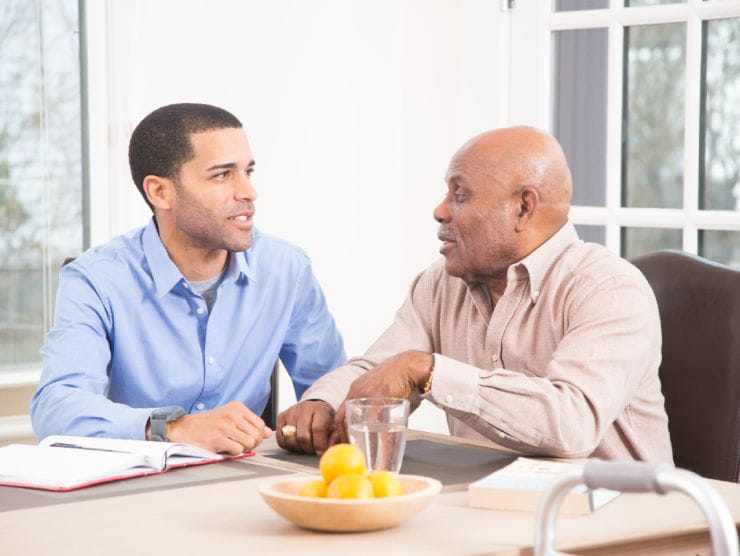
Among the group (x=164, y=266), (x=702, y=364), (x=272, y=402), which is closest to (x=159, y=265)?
(x=164, y=266)

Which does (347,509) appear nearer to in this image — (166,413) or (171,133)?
(166,413)

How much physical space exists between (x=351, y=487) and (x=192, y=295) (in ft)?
3.64

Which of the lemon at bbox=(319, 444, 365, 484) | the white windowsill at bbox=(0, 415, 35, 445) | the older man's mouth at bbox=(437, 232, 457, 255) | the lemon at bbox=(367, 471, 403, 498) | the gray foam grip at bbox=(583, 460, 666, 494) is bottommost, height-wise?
the white windowsill at bbox=(0, 415, 35, 445)

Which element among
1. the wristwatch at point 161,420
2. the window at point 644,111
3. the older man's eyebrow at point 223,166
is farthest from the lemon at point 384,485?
the window at point 644,111

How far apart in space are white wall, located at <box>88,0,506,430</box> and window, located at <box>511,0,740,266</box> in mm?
220

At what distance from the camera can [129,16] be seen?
3.42 metres

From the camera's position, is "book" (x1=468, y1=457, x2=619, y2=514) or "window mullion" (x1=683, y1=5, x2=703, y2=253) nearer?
"book" (x1=468, y1=457, x2=619, y2=514)

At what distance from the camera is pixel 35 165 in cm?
332

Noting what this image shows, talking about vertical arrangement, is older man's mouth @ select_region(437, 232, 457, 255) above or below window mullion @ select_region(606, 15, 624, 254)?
below

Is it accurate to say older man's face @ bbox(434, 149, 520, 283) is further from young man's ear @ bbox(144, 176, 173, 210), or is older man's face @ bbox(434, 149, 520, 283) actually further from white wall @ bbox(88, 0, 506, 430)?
white wall @ bbox(88, 0, 506, 430)

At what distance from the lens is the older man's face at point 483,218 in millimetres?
2107

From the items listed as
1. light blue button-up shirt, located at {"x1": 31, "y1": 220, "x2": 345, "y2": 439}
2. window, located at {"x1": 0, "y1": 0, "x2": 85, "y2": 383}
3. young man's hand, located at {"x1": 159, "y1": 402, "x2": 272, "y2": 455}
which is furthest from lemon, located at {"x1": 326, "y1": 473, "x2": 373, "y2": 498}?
window, located at {"x1": 0, "y1": 0, "x2": 85, "y2": 383}

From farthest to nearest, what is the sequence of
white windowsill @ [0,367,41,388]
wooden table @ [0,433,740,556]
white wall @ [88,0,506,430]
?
white wall @ [88,0,506,430] < white windowsill @ [0,367,41,388] < wooden table @ [0,433,740,556]

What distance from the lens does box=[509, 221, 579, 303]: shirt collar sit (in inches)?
81.3
